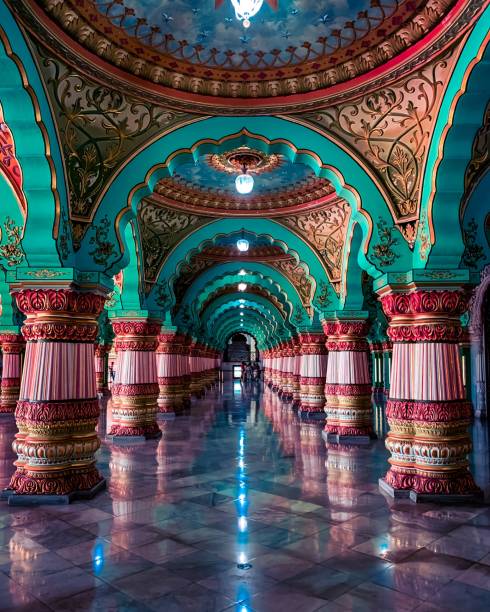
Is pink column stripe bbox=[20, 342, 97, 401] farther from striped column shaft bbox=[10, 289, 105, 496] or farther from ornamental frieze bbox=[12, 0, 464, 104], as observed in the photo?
ornamental frieze bbox=[12, 0, 464, 104]

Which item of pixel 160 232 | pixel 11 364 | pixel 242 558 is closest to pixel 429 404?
pixel 242 558

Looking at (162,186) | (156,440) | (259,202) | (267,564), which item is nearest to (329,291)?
(259,202)

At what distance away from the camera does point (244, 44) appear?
6.04m

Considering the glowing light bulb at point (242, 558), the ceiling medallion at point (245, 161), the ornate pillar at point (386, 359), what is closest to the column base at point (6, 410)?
the ceiling medallion at point (245, 161)

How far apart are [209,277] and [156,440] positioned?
6.45 m

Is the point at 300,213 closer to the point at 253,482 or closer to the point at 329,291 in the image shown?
the point at 329,291

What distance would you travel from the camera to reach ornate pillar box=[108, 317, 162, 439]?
11266 millimetres

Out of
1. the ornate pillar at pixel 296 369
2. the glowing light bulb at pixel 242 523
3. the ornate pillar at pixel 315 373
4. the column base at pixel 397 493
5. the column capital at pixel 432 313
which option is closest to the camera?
the glowing light bulb at pixel 242 523

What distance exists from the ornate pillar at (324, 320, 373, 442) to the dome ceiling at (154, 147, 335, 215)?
2.89m

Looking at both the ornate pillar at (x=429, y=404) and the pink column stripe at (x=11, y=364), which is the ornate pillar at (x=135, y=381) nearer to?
the ornate pillar at (x=429, y=404)

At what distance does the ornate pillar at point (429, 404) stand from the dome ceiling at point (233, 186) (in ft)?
13.4

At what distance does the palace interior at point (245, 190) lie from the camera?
4.22 meters

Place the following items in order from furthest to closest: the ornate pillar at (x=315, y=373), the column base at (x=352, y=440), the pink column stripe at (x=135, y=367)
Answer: the ornate pillar at (x=315, y=373) → the pink column stripe at (x=135, y=367) → the column base at (x=352, y=440)

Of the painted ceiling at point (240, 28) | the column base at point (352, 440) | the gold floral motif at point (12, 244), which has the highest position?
the painted ceiling at point (240, 28)
